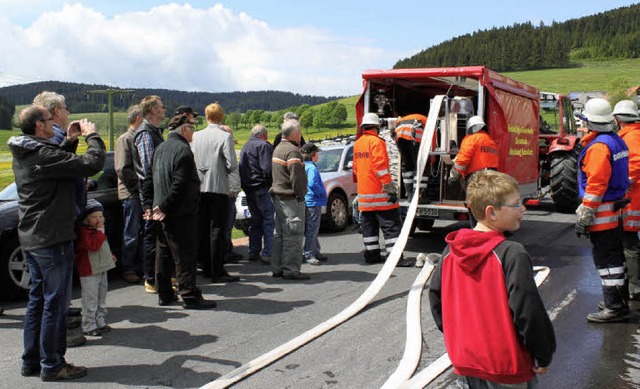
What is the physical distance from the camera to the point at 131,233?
6883 mm

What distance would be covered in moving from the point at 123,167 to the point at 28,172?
8.78 feet

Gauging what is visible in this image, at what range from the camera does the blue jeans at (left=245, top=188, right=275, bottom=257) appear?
7977mm

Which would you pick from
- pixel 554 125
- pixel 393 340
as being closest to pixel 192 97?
pixel 554 125

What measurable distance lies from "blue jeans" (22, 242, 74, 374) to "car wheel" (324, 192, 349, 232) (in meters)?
6.76

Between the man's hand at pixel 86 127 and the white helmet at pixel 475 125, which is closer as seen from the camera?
the man's hand at pixel 86 127

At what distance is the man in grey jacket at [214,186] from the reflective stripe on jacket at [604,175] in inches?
157

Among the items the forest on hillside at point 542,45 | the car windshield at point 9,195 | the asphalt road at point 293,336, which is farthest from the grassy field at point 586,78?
the car windshield at point 9,195

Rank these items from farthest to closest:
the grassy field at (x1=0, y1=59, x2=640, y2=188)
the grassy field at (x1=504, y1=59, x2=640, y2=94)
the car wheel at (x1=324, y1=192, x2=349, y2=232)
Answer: the grassy field at (x1=504, y1=59, x2=640, y2=94) < the grassy field at (x1=0, y1=59, x2=640, y2=188) < the car wheel at (x1=324, y1=192, x2=349, y2=232)

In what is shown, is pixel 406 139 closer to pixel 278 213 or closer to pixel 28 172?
pixel 278 213

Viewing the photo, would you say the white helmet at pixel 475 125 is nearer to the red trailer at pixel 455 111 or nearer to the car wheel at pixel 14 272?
the red trailer at pixel 455 111

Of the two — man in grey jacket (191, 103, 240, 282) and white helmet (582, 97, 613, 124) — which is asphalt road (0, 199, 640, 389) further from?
white helmet (582, 97, 613, 124)

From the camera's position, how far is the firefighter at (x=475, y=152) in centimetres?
760

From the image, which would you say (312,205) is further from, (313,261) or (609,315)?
(609,315)

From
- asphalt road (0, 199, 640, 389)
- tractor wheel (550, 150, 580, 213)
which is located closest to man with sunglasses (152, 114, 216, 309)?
asphalt road (0, 199, 640, 389)
